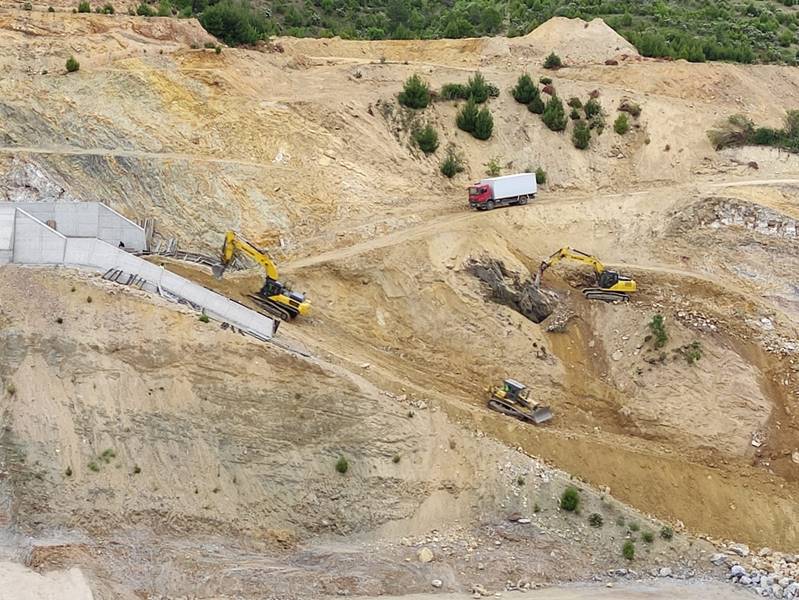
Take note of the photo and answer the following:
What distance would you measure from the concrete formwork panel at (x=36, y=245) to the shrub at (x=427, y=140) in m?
16.5

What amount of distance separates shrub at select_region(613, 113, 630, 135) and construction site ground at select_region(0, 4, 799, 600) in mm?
787

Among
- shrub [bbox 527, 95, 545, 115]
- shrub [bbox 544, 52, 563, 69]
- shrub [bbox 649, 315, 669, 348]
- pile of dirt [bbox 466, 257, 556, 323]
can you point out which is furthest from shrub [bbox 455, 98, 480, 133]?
shrub [bbox 649, 315, 669, 348]

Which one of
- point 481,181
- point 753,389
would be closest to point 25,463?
point 481,181

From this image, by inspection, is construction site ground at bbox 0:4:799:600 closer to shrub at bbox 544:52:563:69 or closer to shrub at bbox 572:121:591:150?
shrub at bbox 572:121:591:150

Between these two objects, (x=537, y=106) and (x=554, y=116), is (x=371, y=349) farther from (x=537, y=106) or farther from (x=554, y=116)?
(x=537, y=106)

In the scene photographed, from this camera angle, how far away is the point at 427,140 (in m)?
40.1

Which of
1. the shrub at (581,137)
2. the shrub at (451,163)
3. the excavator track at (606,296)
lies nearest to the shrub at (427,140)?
the shrub at (451,163)

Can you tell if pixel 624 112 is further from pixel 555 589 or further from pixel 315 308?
pixel 555 589

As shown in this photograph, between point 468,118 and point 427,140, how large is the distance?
2.69 m

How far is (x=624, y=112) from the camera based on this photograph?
4362cm

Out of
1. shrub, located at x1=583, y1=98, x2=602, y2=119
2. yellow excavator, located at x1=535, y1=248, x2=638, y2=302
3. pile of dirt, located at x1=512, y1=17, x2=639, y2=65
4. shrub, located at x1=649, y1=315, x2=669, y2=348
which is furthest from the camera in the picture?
pile of dirt, located at x1=512, y1=17, x2=639, y2=65

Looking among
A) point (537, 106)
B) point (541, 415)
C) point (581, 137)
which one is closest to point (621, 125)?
point (581, 137)

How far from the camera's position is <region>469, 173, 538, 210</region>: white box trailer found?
37.4 meters

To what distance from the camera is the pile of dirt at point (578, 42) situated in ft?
163
